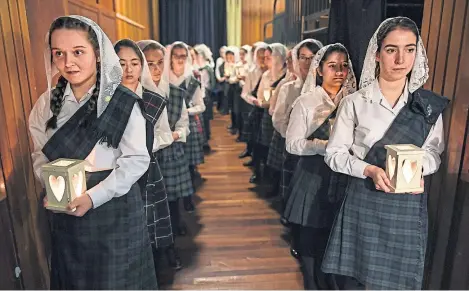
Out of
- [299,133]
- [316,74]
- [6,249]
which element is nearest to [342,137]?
[299,133]

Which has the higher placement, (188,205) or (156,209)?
(156,209)

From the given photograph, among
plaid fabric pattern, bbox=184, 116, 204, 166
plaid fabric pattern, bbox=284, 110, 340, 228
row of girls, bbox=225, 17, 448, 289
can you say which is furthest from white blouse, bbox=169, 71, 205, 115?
row of girls, bbox=225, 17, 448, 289

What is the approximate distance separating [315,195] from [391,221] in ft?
1.76

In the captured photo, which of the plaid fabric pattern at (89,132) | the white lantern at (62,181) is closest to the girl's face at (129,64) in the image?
the plaid fabric pattern at (89,132)

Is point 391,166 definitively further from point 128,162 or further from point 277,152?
point 277,152

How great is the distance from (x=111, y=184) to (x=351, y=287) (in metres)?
1.53

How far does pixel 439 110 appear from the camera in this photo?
149 centimetres

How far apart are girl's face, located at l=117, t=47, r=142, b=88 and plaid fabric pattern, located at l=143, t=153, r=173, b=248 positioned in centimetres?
42

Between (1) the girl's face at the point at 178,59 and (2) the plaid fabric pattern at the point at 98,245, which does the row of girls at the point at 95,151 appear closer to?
(2) the plaid fabric pattern at the point at 98,245

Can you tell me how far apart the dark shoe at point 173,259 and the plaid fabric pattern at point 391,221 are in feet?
3.83

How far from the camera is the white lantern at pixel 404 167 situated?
4.21 feet

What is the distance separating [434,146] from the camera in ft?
5.08

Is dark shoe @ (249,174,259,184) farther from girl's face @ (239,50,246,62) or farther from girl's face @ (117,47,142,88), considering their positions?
girl's face @ (239,50,246,62)

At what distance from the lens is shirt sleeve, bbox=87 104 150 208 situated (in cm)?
130
